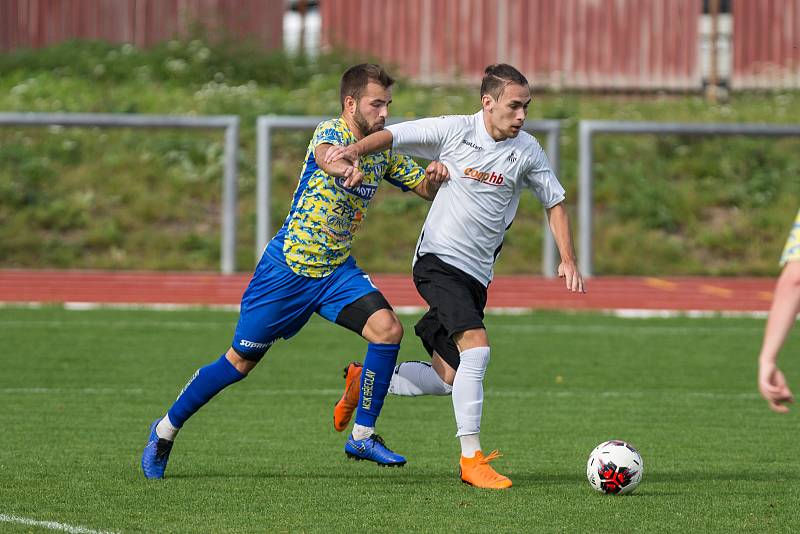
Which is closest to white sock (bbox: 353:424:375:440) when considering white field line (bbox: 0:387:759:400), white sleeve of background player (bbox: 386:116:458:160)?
white sleeve of background player (bbox: 386:116:458:160)

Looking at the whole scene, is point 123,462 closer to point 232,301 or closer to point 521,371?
point 521,371

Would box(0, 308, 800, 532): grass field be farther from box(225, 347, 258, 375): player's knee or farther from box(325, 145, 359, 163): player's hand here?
box(325, 145, 359, 163): player's hand

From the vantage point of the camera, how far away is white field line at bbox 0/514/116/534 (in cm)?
533

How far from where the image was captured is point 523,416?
29.0 ft

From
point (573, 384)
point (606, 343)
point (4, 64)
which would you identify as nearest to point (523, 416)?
point (573, 384)

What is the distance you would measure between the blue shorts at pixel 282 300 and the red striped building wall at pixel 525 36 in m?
19.7

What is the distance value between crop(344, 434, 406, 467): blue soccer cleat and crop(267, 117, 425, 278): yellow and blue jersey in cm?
82

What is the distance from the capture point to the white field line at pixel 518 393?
9656mm

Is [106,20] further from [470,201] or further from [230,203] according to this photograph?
[470,201]

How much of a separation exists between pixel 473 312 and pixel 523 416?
2332 millimetres

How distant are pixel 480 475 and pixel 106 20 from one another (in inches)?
835

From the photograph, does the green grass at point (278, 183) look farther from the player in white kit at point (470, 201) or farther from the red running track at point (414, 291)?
the player in white kit at point (470, 201)

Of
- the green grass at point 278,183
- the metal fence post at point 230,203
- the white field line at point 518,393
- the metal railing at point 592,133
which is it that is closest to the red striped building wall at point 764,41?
the green grass at point 278,183

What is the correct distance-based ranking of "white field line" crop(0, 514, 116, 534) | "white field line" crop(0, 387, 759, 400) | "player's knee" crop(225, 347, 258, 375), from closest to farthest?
"white field line" crop(0, 514, 116, 534) → "player's knee" crop(225, 347, 258, 375) → "white field line" crop(0, 387, 759, 400)
